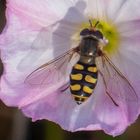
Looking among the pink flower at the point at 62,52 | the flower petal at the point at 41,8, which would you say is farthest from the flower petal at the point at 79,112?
the flower petal at the point at 41,8

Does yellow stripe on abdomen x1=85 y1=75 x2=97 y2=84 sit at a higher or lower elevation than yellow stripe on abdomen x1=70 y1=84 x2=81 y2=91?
higher

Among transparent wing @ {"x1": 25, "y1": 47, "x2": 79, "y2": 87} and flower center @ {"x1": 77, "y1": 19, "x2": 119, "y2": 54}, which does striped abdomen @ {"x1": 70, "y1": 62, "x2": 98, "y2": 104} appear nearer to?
transparent wing @ {"x1": 25, "y1": 47, "x2": 79, "y2": 87}

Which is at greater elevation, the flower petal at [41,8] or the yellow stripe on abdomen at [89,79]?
the flower petal at [41,8]

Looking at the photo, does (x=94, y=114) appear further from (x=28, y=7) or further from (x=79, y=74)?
(x=28, y=7)

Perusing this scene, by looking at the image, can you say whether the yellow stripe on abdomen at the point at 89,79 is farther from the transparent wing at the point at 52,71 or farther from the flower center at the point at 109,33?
the flower center at the point at 109,33

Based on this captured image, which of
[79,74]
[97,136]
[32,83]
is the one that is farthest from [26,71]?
[97,136]

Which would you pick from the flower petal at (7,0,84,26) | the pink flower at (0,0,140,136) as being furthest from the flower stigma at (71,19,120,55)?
the flower petal at (7,0,84,26)

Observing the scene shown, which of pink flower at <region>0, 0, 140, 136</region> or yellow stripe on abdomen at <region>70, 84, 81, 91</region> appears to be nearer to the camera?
yellow stripe on abdomen at <region>70, 84, 81, 91</region>

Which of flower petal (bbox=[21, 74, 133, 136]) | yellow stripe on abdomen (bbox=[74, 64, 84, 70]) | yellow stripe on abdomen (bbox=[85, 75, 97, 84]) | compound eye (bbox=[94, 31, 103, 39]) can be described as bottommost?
flower petal (bbox=[21, 74, 133, 136])

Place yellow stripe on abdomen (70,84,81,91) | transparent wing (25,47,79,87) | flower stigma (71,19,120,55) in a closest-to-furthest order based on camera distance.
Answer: yellow stripe on abdomen (70,84,81,91) → transparent wing (25,47,79,87) → flower stigma (71,19,120,55)
